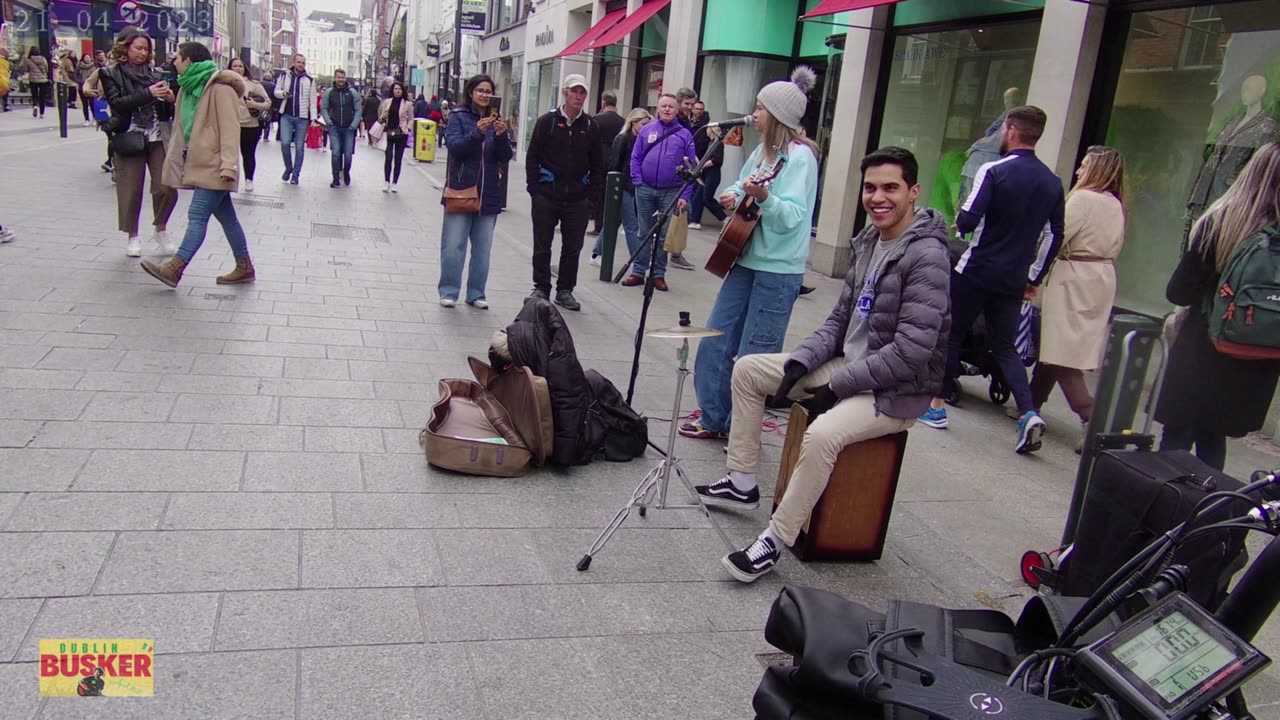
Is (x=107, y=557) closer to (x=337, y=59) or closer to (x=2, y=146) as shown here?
(x=2, y=146)

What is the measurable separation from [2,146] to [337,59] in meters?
177

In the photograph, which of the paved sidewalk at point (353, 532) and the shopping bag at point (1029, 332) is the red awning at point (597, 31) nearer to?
the paved sidewalk at point (353, 532)

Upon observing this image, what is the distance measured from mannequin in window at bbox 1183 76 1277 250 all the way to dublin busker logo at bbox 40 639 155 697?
7233 millimetres

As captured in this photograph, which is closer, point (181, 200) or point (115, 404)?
point (115, 404)

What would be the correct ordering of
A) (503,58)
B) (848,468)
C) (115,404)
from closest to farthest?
(848,468) → (115,404) → (503,58)

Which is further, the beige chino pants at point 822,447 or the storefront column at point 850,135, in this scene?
the storefront column at point 850,135

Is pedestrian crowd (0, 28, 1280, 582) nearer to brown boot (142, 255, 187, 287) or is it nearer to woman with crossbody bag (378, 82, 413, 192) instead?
brown boot (142, 255, 187, 287)

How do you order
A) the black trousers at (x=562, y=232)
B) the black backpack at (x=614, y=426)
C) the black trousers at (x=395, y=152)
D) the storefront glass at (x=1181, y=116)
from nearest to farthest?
the black backpack at (x=614, y=426) → the storefront glass at (x=1181, y=116) → the black trousers at (x=562, y=232) → the black trousers at (x=395, y=152)

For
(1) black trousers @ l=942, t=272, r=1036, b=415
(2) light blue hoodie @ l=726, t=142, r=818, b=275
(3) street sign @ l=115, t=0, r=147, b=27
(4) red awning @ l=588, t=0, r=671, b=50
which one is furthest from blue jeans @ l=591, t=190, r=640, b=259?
(3) street sign @ l=115, t=0, r=147, b=27

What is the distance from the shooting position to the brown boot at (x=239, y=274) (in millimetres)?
7797

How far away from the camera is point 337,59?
179500 mm

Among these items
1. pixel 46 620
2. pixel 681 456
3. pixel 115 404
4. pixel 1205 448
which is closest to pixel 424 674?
pixel 46 620

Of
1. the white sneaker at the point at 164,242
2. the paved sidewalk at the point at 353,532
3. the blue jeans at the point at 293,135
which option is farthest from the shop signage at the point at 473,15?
the paved sidewalk at the point at 353,532

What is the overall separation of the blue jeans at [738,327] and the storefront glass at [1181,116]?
4.04m
